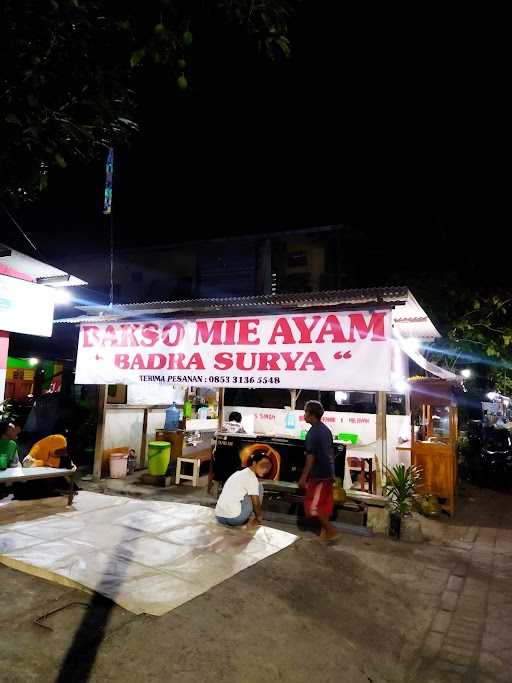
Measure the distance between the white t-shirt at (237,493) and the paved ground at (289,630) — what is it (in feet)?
4.94

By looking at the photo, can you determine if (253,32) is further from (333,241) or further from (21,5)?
(333,241)

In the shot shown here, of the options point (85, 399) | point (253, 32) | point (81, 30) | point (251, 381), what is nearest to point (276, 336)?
point (251, 381)

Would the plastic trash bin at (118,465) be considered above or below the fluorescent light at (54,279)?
below

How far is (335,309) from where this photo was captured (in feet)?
21.4

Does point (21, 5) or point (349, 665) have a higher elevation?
point (21, 5)

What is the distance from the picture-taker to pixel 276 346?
6859 millimetres

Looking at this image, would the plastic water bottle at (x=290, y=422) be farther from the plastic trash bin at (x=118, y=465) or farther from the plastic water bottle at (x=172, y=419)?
the plastic trash bin at (x=118, y=465)

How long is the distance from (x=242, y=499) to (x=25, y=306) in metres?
5.35

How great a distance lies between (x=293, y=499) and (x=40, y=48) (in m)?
8.54

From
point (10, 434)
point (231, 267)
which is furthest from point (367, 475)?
point (231, 267)

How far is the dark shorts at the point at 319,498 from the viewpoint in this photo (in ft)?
24.0

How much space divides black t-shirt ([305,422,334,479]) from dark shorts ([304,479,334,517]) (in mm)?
111

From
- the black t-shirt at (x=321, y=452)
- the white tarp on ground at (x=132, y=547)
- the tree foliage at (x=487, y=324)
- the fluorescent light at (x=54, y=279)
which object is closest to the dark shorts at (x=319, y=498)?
the black t-shirt at (x=321, y=452)

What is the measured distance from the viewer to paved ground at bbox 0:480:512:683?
361 cm
